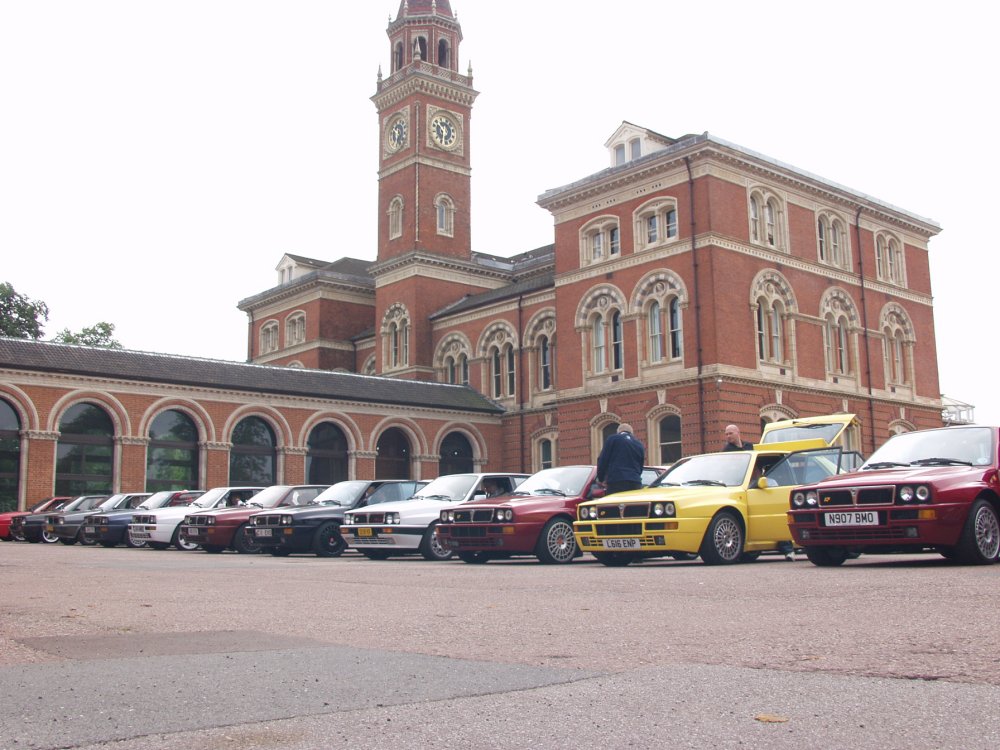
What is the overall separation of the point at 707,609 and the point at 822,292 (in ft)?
113

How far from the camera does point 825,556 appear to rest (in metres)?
11.9

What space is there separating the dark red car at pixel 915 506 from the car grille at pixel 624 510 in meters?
1.99

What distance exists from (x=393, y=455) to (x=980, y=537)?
33.1m

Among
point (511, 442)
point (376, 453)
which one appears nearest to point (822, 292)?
point (511, 442)

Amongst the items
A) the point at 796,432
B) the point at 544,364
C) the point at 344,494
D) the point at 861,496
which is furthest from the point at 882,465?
the point at 544,364

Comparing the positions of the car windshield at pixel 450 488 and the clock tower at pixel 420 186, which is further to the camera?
the clock tower at pixel 420 186

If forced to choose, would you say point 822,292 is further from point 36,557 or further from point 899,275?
point 36,557

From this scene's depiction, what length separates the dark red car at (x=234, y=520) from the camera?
2102 centimetres

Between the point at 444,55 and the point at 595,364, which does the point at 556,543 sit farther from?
the point at 444,55

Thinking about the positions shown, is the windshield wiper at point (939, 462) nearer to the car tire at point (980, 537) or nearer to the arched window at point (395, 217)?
the car tire at point (980, 537)

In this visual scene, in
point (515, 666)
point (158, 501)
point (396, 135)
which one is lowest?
point (515, 666)

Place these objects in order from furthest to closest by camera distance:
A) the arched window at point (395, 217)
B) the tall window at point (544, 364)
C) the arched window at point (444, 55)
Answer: the arched window at point (444, 55), the arched window at point (395, 217), the tall window at point (544, 364)

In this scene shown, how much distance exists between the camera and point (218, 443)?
3650cm

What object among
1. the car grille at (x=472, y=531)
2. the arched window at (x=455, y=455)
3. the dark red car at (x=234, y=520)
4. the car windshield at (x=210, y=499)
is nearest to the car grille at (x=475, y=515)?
the car grille at (x=472, y=531)
